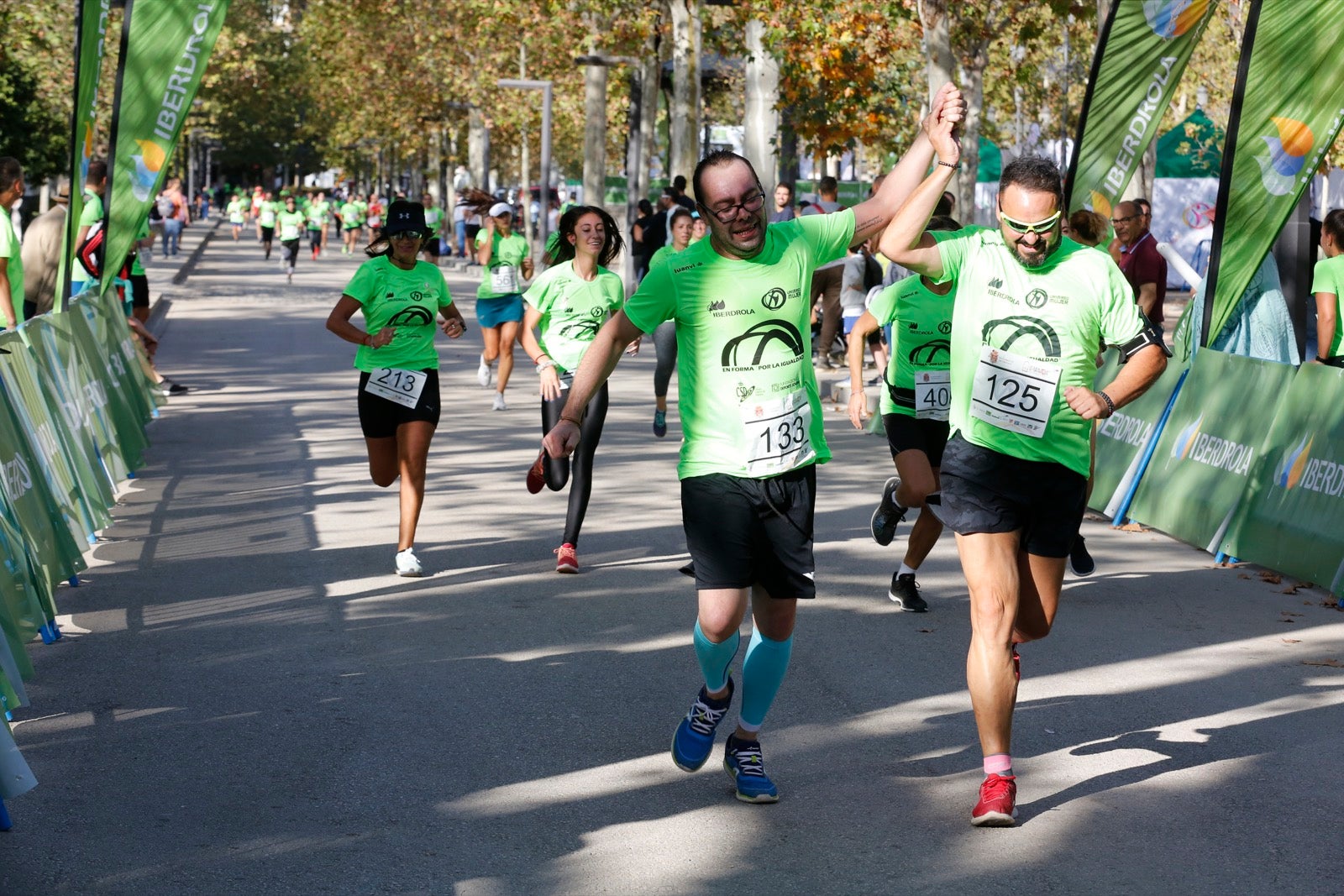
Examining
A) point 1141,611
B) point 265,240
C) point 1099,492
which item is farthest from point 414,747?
point 265,240

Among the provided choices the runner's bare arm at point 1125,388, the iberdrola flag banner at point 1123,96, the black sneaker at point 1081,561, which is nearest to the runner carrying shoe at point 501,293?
the iberdrola flag banner at point 1123,96

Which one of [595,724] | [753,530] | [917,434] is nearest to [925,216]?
[753,530]

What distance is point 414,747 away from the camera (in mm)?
5891

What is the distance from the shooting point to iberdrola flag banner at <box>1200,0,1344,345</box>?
10.4m

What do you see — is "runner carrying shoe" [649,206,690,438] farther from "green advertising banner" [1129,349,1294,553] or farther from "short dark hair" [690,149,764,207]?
"short dark hair" [690,149,764,207]

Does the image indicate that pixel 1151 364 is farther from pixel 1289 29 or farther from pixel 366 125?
A: pixel 366 125

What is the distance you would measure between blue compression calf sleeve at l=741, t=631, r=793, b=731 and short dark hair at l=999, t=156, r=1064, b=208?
1.55 m

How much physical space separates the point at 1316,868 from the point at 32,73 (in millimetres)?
40555

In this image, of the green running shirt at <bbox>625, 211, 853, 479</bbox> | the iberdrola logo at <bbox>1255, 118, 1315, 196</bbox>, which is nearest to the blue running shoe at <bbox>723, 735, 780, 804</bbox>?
the green running shirt at <bbox>625, 211, 853, 479</bbox>

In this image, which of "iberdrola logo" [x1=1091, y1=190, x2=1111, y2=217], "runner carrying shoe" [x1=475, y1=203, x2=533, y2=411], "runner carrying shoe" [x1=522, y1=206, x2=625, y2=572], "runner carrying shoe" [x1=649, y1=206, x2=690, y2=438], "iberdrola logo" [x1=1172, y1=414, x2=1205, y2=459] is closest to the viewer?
"runner carrying shoe" [x1=522, y1=206, x2=625, y2=572]

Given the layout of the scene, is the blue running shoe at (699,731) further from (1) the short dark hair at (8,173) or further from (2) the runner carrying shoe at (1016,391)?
(1) the short dark hair at (8,173)

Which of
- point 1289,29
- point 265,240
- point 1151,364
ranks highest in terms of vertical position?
point 1289,29

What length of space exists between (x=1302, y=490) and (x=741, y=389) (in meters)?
4.92

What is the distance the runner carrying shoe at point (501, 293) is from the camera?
1622cm
